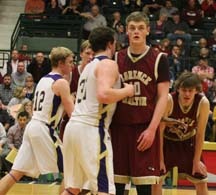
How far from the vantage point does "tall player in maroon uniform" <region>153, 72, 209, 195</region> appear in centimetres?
639

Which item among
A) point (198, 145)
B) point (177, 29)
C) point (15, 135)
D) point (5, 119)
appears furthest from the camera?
point (177, 29)

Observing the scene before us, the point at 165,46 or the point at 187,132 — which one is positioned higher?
the point at 165,46

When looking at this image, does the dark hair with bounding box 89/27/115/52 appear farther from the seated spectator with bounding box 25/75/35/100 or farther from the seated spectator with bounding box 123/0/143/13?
the seated spectator with bounding box 123/0/143/13

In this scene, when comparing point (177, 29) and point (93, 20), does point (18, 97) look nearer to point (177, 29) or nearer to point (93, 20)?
point (93, 20)

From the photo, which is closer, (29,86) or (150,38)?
(29,86)

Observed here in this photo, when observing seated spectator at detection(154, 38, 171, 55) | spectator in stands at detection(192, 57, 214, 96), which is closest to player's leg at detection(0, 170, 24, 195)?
spectator in stands at detection(192, 57, 214, 96)

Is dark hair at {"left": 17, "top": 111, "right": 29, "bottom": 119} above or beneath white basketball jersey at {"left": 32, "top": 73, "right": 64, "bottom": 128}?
beneath

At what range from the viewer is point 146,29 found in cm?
560

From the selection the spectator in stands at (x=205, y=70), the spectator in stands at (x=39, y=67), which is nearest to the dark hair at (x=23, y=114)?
the spectator in stands at (x=39, y=67)

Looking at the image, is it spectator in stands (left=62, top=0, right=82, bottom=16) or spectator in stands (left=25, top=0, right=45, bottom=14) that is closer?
spectator in stands (left=62, top=0, right=82, bottom=16)

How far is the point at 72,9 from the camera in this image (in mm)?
18312

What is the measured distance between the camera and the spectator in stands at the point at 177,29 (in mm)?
16812

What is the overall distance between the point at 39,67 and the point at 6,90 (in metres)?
1.16

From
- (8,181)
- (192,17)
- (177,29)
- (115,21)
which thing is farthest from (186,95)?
(192,17)
